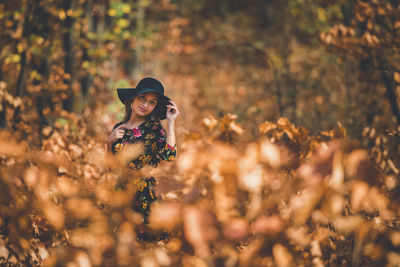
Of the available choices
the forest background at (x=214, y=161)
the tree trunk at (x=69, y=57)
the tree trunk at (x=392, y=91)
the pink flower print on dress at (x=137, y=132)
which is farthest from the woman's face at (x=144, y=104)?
the tree trunk at (x=69, y=57)

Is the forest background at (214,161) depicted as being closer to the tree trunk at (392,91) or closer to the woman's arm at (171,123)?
the tree trunk at (392,91)

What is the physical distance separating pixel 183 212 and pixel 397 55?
2962 mm

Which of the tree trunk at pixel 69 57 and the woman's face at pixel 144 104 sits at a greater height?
the tree trunk at pixel 69 57

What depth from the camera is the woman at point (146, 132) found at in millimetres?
2217

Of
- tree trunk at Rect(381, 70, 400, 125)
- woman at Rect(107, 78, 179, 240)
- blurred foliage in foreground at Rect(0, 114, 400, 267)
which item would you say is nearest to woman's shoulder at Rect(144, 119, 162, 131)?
woman at Rect(107, 78, 179, 240)

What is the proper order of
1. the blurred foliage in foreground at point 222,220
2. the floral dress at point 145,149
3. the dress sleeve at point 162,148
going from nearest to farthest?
the blurred foliage in foreground at point 222,220
the dress sleeve at point 162,148
the floral dress at point 145,149

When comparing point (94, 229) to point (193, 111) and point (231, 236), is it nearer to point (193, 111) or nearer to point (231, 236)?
point (231, 236)

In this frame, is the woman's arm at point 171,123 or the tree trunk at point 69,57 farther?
the tree trunk at point 69,57

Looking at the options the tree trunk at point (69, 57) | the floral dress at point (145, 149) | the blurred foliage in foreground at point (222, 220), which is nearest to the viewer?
the blurred foliage in foreground at point (222, 220)

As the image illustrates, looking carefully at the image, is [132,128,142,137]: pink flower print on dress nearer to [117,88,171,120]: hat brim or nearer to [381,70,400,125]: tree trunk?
[117,88,171,120]: hat brim

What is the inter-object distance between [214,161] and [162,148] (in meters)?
0.57

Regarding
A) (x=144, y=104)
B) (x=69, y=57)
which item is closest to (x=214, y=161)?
(x=144, y=104)

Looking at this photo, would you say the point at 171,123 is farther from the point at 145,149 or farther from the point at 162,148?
the point at 145,149

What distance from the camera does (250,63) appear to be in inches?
518
